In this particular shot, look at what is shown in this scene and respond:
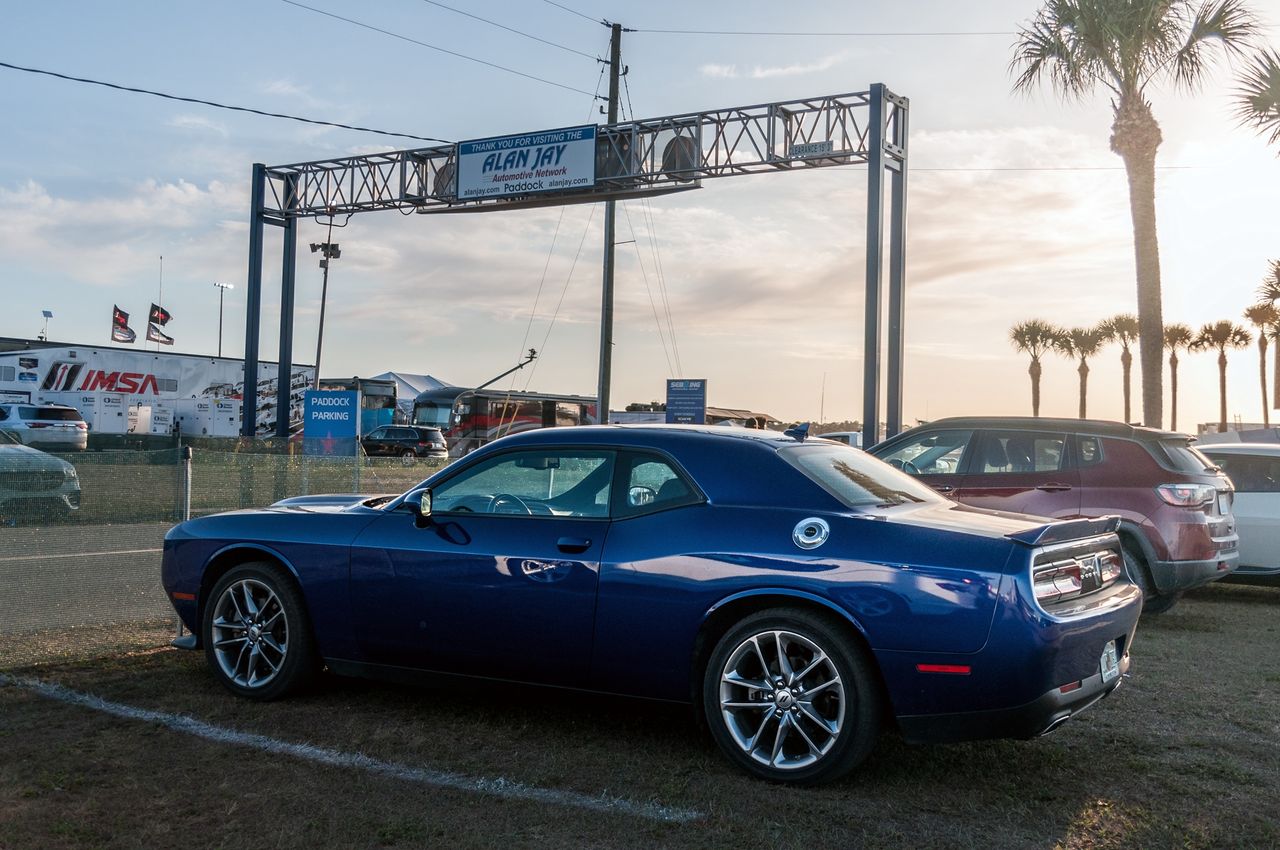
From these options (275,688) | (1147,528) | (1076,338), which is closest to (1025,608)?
(275,688)

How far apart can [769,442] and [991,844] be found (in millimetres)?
2003

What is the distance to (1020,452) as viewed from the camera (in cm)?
923

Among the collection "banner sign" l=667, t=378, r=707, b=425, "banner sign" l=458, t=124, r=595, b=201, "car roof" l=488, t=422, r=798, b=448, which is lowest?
"car roof" l=488, t=422, r=798, b=448

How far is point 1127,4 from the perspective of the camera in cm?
1902

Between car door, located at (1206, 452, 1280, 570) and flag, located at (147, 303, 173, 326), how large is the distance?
195 ft

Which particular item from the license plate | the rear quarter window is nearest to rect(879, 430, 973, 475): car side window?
the rear quarter window

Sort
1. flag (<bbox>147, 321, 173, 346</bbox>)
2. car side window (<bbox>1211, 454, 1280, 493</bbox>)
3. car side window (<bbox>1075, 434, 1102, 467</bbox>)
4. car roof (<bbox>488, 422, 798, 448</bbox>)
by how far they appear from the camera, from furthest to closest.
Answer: flag (<bbox>147, 321, 173, 346</bbox>) → car side window (<bbox>1211, 454, 1280, 493</bbox>) → car side window (<bbox>1075, 434, 1102, 467</bbox>) → car roof (<bbox>488, 422, 798, 448</bbox>)

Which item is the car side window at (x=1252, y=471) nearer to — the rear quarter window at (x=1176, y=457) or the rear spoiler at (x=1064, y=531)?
the rear quarter window at (x=1176, y=457)

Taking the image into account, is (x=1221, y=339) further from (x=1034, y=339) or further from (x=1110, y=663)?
(x=1110, y=663)

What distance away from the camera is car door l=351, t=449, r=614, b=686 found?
5.09m

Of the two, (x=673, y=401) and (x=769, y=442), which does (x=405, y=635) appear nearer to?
(x=769, y=442)

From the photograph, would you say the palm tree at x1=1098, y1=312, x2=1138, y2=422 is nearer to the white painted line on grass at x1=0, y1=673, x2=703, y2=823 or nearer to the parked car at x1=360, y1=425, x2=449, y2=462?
the parked car at x1=360, y1=425, x2=449, y2=462

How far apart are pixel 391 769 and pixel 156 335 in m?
61.9

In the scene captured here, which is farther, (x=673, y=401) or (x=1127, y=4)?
(x=673, y=401)
